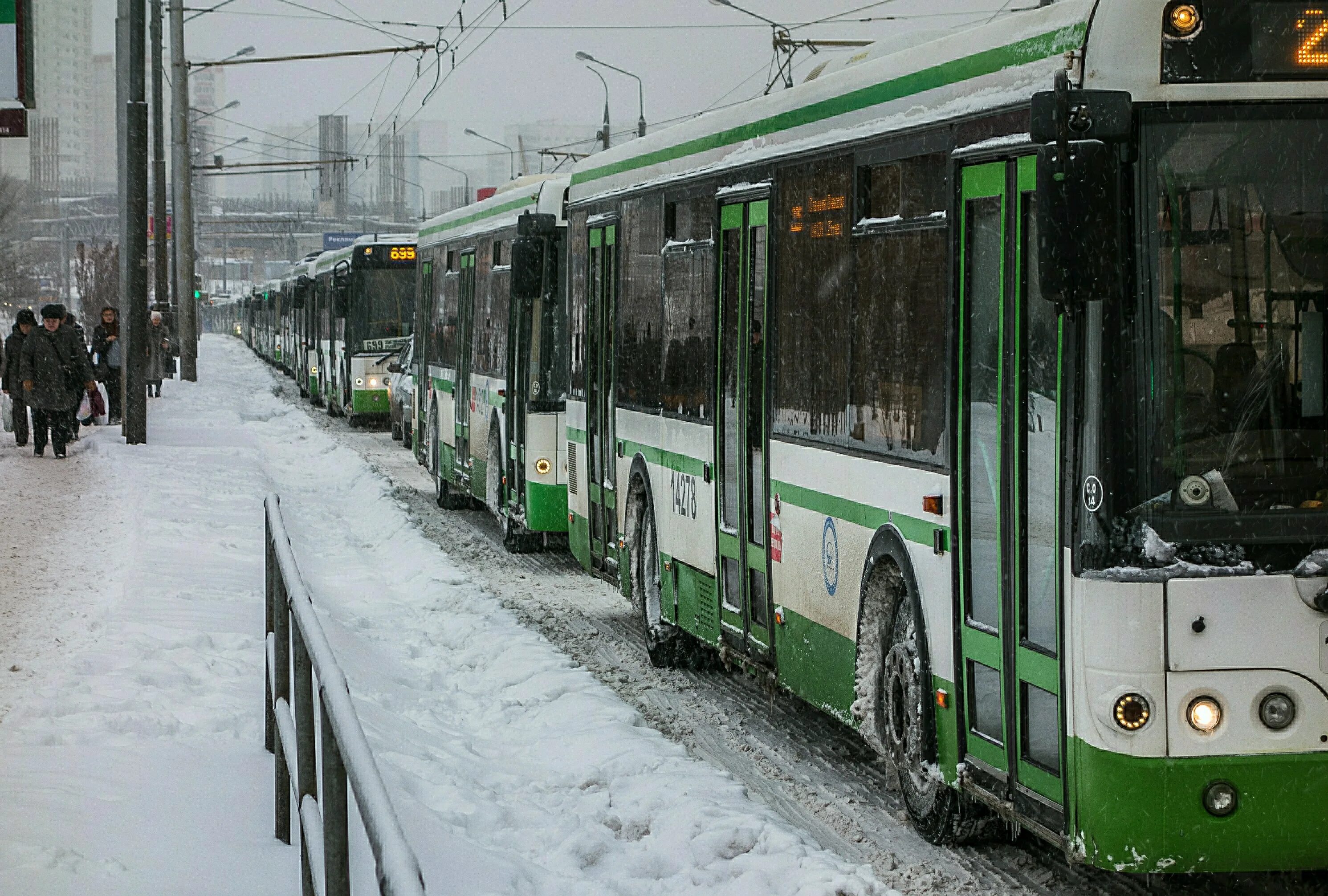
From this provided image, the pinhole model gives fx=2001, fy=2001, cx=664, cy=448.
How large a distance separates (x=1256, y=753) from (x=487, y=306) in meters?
13.0

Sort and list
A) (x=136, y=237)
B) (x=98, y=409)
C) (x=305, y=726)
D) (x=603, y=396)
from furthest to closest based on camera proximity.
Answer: (x=98, y=409), (x=136, y=237), (x=603, y=396), (x=305, y=726)

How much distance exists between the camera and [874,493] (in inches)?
304

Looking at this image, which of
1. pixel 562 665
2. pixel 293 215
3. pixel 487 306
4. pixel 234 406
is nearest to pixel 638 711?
pixel 562 665

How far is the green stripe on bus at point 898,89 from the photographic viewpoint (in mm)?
6059

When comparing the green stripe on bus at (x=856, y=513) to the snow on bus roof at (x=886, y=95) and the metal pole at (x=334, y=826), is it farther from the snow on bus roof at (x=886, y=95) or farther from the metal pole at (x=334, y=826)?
the metal pole at (x=334, y=826)

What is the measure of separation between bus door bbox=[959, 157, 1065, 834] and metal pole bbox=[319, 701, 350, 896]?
2582 mm

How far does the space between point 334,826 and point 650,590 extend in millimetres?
7583

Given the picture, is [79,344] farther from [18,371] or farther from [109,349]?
[109,349]

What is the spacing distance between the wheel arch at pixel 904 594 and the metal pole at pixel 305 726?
2705 millimetres

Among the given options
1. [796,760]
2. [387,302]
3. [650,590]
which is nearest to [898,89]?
[796,760]

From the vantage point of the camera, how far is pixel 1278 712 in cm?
569

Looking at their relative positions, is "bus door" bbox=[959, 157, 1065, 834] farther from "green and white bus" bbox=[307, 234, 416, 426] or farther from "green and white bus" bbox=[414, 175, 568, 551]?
"green and white bus" bbox=[307, 234, 416, 426]

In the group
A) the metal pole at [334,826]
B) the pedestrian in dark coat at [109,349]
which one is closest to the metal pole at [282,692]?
the metal pole at [334,826]

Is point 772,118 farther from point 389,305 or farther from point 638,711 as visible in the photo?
point 389,305
